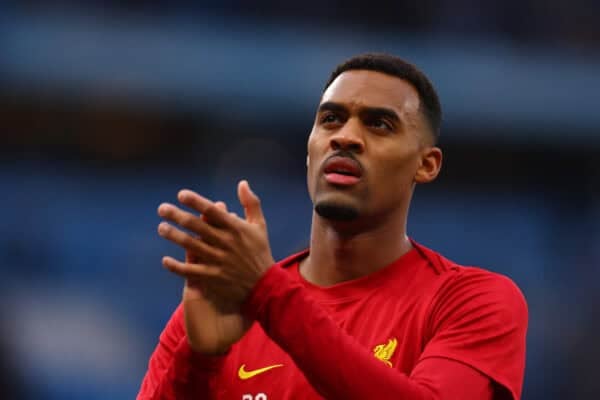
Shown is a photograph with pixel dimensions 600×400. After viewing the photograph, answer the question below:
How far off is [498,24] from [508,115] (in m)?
1.09

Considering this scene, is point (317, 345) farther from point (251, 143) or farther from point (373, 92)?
point (251, 143)

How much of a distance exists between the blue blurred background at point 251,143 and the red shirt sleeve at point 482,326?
6202 mm

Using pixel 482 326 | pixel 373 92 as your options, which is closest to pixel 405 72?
pixel 373 92

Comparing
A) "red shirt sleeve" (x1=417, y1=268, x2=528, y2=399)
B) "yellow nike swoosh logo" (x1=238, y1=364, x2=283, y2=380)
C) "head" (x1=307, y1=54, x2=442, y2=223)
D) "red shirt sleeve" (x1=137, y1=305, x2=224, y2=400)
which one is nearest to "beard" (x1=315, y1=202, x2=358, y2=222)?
"head" (x1=307, y1=54, x2=442, y2=223)

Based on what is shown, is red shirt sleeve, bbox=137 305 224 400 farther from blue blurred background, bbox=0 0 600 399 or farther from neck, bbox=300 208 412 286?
blue blurred background, bbox=0 0 600 399

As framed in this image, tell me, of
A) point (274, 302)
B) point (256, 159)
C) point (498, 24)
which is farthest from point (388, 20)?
point (274, 302)

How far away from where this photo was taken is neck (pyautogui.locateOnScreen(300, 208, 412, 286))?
3287 millimetres

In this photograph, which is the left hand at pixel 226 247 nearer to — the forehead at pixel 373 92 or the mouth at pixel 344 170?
the mouth at pixel 344 170

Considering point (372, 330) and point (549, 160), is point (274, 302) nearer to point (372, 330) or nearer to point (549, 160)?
point (372, 330)

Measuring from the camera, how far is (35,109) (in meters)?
10.4

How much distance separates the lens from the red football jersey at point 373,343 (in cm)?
240

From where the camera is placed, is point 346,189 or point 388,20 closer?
point 346,189

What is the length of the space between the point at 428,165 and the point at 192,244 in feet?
4.47

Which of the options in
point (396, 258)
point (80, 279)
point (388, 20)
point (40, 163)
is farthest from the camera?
point (388, 20)
